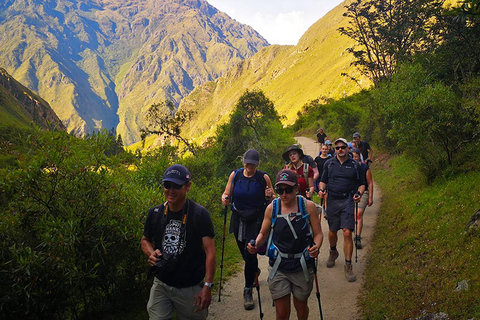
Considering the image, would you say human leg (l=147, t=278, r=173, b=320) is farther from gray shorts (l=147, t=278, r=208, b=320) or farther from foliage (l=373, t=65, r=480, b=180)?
foliage (l=373, t=65, r=480, b=180)

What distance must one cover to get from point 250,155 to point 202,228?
8.03 ft

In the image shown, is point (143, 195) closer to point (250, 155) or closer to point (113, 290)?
point (113, 290)

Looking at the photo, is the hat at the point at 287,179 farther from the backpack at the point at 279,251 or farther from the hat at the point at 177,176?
the hat at the point at 177,176

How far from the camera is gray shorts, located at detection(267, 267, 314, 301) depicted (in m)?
4.32

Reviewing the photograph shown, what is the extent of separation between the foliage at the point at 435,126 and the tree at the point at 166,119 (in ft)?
38.5

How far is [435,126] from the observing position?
10.3 m

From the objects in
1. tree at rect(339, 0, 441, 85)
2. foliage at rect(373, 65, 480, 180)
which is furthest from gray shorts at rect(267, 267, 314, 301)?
tree at rect(339, 0, 441, 85)

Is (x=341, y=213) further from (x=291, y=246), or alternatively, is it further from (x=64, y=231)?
(x=64, y=231)

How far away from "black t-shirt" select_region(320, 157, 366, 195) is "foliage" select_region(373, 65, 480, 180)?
483 centimetres

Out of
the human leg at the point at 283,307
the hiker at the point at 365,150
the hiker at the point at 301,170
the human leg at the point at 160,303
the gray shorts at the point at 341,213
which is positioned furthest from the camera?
the hiker at the point at 365,150

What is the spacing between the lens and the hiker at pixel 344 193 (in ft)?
22.4

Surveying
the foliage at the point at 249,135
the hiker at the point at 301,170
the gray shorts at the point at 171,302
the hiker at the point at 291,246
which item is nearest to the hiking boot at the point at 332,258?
the hiker at the point at 301,170

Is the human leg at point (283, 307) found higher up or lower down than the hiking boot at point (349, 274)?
higher up

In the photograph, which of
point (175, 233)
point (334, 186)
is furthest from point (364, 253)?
point (175, 233)
